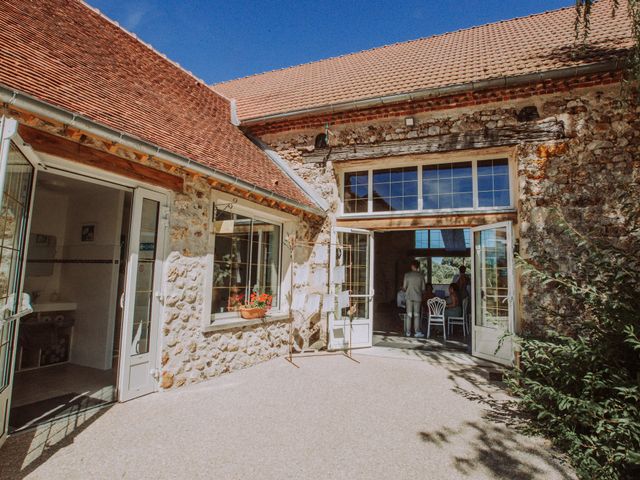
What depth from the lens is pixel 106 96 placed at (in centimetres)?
431

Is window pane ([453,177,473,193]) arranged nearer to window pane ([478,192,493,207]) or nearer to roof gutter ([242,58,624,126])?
window pane ([478,192,493,207])

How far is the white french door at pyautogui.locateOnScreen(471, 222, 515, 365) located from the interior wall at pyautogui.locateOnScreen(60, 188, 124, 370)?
19.7ft

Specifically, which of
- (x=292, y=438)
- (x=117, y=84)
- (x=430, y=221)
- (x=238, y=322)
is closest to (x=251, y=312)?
(x=238, y=322)

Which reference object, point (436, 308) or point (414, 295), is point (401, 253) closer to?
point (436, 308)

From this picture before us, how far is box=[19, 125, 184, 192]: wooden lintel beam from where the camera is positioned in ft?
10.2

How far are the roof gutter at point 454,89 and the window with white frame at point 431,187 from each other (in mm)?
1226

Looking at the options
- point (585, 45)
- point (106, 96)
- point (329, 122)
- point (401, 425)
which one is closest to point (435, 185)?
point (329, 122)

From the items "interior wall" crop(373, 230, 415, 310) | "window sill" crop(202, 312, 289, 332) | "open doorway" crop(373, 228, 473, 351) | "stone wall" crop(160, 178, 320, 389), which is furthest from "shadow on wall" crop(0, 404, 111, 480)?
"interior wall" crop(373, 230, 415, 310)

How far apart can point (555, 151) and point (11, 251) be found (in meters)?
6.88

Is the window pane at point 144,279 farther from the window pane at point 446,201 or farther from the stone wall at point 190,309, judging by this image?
the window pane at point 446,201

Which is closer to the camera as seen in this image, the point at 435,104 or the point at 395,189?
the point at 435,104

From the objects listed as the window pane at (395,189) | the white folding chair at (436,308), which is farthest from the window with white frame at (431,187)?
the white folding chair at (436,308)

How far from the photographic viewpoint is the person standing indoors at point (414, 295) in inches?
325

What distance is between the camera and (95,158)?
361 centimetres
